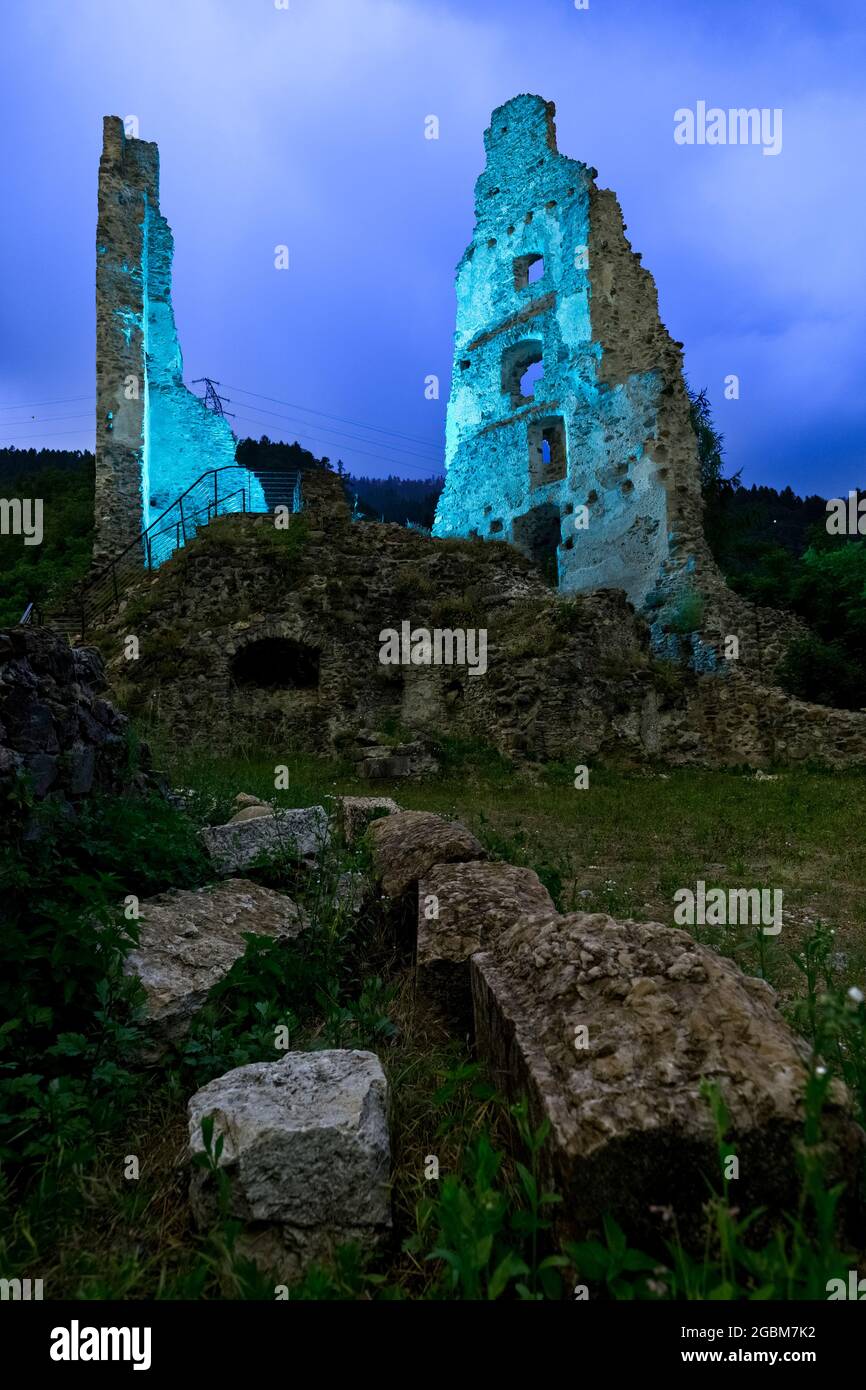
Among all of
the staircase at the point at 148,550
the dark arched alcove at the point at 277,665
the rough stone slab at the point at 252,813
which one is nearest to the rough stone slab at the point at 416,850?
the rough stone slab at the point at 252,813

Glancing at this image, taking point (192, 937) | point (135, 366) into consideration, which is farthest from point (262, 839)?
point (135, 366)

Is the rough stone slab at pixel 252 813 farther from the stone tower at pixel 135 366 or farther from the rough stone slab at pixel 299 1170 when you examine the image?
the stone tower at pixel 135 366

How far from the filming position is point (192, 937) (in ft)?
10.7

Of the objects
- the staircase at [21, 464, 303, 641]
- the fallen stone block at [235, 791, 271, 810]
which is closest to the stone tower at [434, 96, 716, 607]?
the staircase at [21, 464, 303, 641]

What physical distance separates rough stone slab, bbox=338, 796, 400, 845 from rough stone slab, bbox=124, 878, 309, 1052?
2071 mm

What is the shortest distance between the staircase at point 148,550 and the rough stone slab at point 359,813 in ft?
24.1

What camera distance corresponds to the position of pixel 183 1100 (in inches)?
98.8

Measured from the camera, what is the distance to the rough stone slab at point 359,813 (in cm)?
625

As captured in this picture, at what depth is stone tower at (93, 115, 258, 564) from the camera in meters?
22.2

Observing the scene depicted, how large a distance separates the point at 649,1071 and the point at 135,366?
86.2ft

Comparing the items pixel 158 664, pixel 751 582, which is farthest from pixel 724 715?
pixel 158 664

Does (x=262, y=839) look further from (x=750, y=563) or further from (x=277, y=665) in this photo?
(x=750, y=563)

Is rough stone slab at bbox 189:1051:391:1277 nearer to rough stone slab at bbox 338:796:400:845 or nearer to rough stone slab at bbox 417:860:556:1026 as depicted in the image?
rough stone slab at bbox 417:860:556:1026
